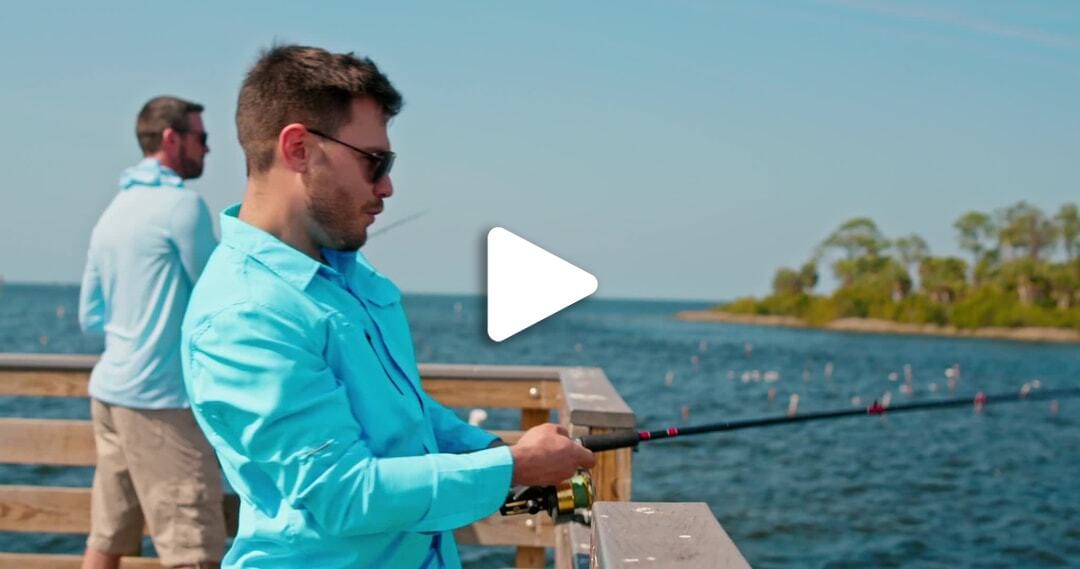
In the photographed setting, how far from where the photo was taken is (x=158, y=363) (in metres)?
3.87

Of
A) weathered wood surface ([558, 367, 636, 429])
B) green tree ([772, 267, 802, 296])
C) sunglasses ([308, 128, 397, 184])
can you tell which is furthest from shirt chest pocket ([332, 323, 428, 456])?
green tree ([772, 267, 802, 296])

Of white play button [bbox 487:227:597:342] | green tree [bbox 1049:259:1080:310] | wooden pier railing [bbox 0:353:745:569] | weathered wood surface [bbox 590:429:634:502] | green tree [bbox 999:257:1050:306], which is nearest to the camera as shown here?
white play button [bbox 487:227:597:342]

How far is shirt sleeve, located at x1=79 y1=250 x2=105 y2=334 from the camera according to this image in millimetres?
4090

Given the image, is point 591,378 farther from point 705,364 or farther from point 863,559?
point 705,364

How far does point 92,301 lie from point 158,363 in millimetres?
468

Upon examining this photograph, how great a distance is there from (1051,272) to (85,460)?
10608cm

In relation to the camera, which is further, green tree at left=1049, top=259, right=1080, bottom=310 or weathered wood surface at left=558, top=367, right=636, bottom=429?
green tree at left=1049, top=259, right=1080, bottom=310

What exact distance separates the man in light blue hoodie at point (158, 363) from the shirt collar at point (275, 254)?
1.95m

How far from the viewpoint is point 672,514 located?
5.56 ft

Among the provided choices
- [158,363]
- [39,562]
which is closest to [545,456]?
[158,363]

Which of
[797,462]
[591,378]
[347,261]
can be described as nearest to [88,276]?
[591,378]

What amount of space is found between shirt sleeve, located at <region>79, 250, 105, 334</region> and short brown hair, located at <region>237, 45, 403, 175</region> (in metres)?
2.29

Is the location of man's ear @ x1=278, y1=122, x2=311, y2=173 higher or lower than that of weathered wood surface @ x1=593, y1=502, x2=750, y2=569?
higher

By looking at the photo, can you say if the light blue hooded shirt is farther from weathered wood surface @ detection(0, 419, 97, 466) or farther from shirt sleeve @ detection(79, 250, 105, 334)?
weathered wood surface @ detection(0, 419, 97, 466)
